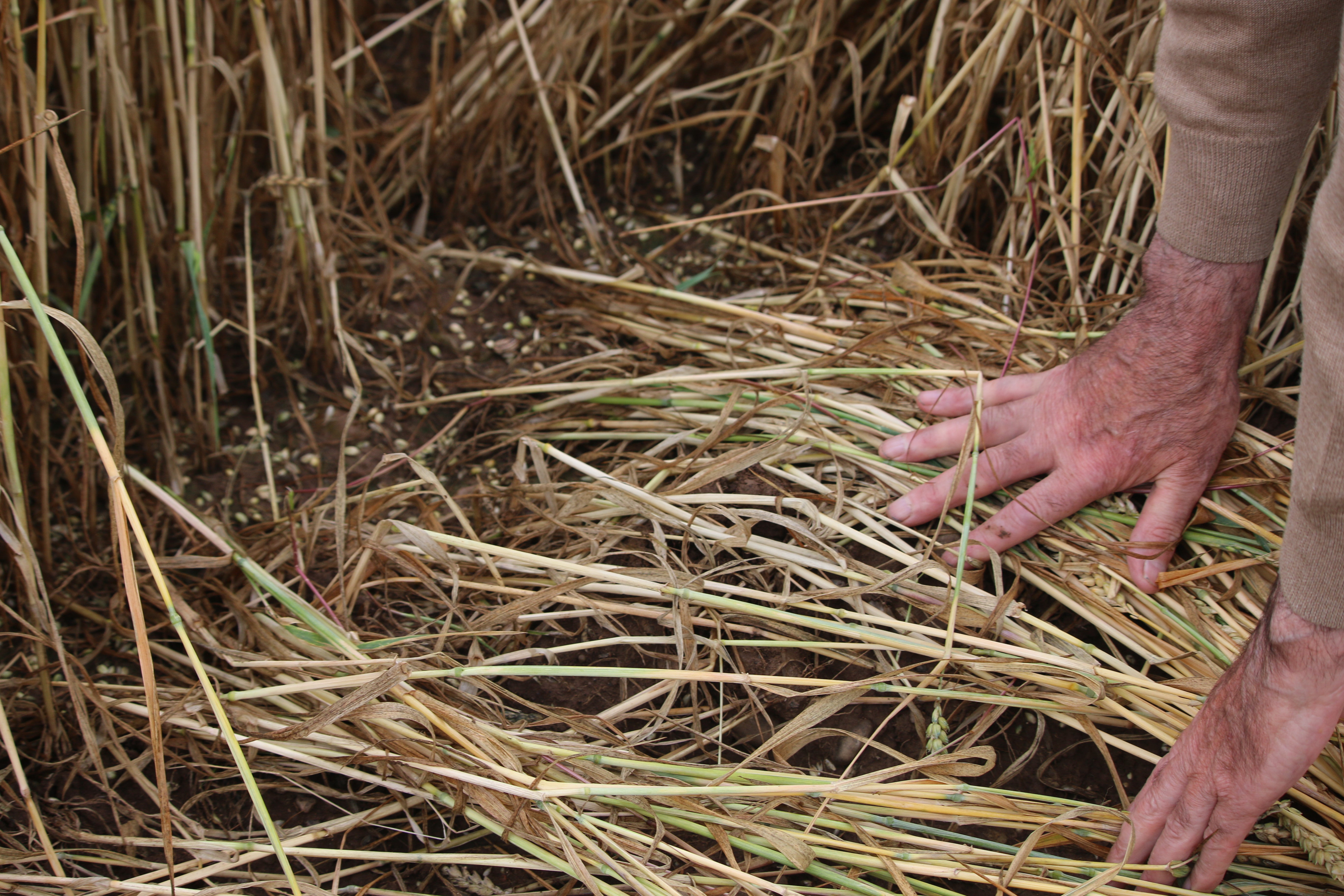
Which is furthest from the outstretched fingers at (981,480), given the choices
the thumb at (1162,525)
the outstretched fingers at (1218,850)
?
the outstretched fingers at (1218,850)

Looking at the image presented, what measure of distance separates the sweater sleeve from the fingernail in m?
0.38

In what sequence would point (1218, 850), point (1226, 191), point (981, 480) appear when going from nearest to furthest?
point (1218, 850)
point (1226, 191)
point (981, 480)

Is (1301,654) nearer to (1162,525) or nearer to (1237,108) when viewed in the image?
(1162,525)

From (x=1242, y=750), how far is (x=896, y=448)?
0.51 meters

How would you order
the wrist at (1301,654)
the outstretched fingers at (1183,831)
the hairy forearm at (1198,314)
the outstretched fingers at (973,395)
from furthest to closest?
the outstretched fingers at (973,395)
the hairy forearm at (1198,314)
the outstretched fingers at (1183,831)
the wrist at (1301,654)

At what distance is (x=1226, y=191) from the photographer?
105 centimetres

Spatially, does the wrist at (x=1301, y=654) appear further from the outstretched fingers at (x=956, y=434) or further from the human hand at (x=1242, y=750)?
the outstretched fingers at (x=956, y=434)

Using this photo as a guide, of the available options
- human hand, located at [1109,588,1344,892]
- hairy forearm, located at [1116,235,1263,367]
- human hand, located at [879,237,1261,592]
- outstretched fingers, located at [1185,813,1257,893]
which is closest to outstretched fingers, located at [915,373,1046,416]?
human hand, located at [879,237,1261,592]

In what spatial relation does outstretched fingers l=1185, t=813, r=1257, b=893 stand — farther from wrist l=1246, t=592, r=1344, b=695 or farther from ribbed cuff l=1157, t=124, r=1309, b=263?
ribbed cuff l=1157, t=124, r=1309, b=263

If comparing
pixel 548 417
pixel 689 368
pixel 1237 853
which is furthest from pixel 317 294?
pixel 1237 853

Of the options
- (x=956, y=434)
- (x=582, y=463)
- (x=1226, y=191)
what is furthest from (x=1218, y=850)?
(x=582, y=463)

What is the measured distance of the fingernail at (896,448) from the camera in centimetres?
123

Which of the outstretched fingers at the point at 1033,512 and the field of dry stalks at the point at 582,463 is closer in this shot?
the field of dry stalks at the point at 582,463

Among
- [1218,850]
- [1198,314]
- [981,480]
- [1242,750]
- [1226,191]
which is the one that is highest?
[1226,191]
